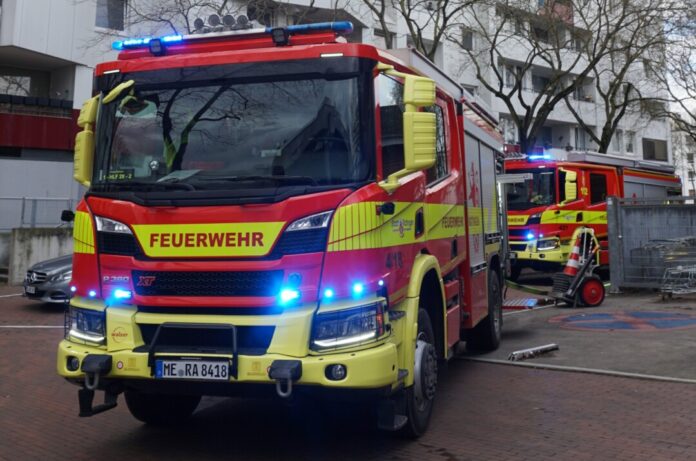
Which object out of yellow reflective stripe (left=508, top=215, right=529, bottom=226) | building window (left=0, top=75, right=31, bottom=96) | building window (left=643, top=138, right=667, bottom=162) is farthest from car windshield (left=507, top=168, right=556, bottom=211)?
building window (left=643, top=138, right=667, bottom=162)

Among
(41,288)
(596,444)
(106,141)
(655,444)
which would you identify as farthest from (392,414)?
(41,288)

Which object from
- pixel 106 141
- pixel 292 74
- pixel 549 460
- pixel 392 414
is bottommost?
pixel 549 460

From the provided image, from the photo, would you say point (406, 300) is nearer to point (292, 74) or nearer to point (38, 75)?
point (292, 74)

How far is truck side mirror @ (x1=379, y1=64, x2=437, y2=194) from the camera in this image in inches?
182

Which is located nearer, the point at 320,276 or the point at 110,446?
the point at 320,276

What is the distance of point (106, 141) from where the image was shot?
5078 mm

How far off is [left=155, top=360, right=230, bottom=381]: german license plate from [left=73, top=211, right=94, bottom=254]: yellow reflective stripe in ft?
3.39

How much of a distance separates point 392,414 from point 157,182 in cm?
232

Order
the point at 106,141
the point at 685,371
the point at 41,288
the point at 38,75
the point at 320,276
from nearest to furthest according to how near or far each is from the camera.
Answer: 1. the point at 320,276
2. the point at 106,141
3. the point at 685,371
4. the point at 41,288
5. the point at 38,75

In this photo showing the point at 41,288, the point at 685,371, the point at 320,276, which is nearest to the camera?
the point at 320,276

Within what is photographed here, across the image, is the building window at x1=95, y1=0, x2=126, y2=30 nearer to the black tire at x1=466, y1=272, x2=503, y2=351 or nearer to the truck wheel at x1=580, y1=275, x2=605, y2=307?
the truck wheel at x1=580, y1=275, x2=605, y2=307

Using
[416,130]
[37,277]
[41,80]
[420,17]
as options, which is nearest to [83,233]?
[416,130]

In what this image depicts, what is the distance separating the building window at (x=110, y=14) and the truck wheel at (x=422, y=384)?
19760 millimetres

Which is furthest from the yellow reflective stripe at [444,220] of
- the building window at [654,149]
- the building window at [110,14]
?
the building window at [654,149]
